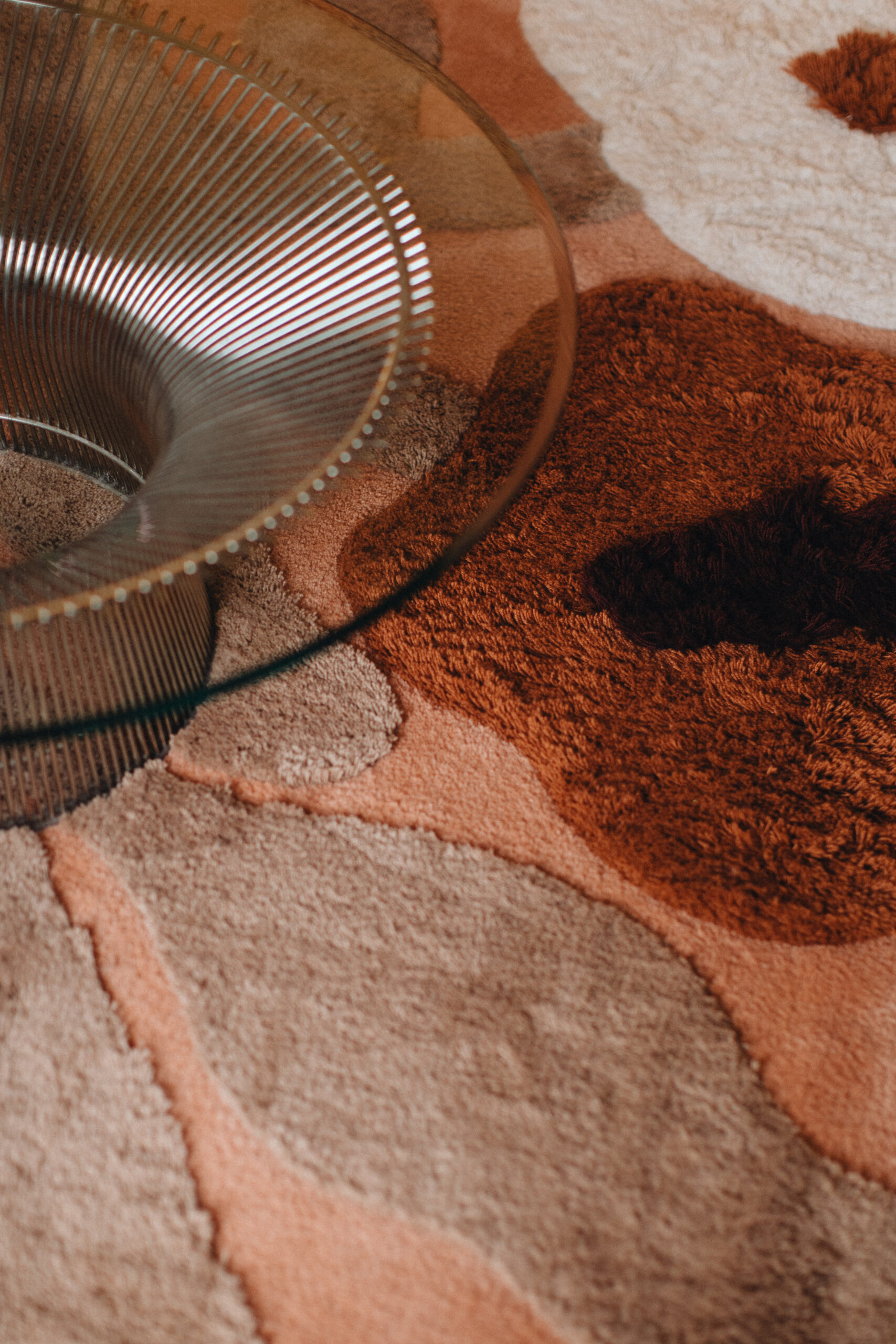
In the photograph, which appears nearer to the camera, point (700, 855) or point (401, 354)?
point (401, 354)

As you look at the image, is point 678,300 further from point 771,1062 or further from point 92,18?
point 771,1062

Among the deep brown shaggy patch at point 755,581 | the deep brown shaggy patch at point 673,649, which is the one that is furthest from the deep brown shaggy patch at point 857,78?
the deep brown shaggy patch at point 755,581

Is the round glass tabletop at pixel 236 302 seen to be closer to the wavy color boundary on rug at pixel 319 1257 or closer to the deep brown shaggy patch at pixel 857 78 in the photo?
the wavy color boundary on rug at pixel 319 1257

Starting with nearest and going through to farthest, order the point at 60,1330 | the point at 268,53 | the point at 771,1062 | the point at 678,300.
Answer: the point at 60,1330 < the point at 771,1062 < the point at 268,53 < the point at 678,300

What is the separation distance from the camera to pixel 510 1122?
67 centimetres

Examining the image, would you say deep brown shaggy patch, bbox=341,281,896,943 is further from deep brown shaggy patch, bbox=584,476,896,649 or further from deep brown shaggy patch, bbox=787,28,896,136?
deep brown shaggy patch, bbox=787,28,896,136

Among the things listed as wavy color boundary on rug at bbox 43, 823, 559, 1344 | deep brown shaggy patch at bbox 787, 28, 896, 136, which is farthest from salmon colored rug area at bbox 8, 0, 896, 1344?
deep brown shaggy patch at bbox 787, 28, 896, 136

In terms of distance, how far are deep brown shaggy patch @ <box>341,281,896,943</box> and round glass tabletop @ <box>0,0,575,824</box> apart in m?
0.03

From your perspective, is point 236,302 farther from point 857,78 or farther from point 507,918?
point 857,78

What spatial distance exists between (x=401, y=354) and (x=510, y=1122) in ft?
1.79

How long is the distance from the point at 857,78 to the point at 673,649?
1.04 meters

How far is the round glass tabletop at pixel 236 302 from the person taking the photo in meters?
0.61

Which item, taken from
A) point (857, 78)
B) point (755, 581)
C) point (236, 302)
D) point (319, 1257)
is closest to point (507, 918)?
point (319, 1257)

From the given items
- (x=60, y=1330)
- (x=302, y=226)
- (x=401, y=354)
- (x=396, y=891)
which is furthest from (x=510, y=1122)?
(x=302, y=226)
